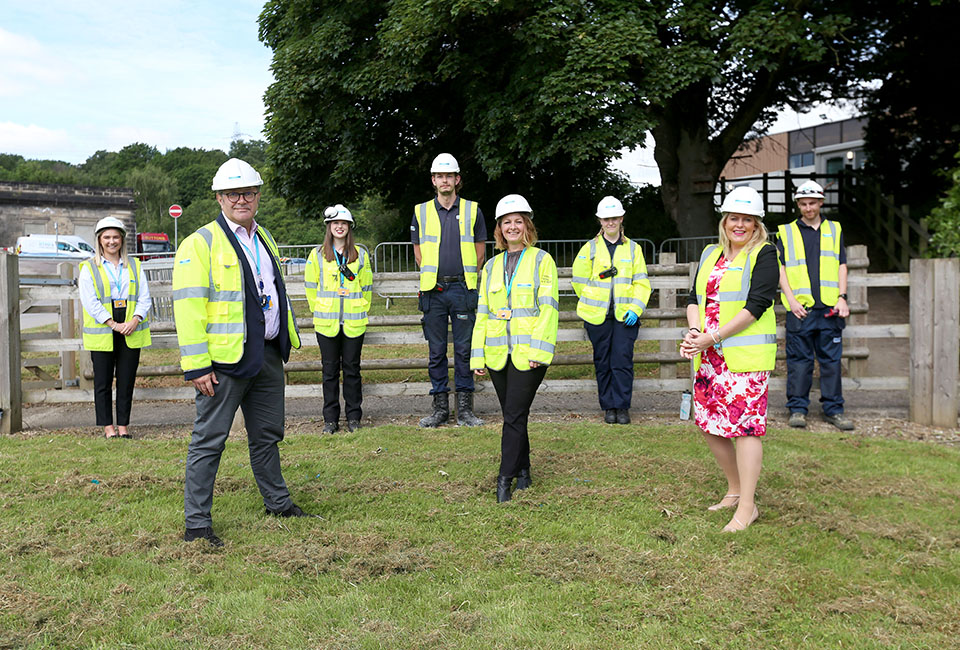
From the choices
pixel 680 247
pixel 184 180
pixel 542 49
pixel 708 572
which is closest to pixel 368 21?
pixel 542 49

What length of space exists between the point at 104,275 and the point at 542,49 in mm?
10166

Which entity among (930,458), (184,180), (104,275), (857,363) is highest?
(184,180)

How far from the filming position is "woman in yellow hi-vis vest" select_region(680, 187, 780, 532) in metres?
4.68

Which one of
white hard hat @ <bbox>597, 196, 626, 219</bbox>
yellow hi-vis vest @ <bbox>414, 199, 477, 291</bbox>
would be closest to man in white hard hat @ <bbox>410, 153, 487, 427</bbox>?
yellow hi-vis vest @ <bbox>414, 199, 477, 291</bbox>

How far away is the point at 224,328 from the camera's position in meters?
4.57

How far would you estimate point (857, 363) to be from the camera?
8.79m

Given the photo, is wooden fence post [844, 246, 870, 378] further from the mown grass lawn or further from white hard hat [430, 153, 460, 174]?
white hard hat [430, 153, 460, 174]

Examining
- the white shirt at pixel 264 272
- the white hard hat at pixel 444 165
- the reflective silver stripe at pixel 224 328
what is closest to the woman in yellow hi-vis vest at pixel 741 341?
the white shirt at pixel 264 272

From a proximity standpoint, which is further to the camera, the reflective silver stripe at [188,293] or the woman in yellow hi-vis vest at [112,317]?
the woman in yellow hi-vis vest at [112,317]

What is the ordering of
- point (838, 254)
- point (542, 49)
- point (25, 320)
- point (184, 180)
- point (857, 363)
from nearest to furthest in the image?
point (838, 254) < point (857, 363) < point (542, 49) < point (25, 320) < point (184, 180)

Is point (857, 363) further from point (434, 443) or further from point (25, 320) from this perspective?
point (25, 320)

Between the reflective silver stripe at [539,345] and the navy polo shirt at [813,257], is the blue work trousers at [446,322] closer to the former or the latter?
the reflective silver stripe at [539,345]

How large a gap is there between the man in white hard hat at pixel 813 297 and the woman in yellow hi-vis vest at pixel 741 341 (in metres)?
3.03

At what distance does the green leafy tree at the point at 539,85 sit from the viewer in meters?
14.7
